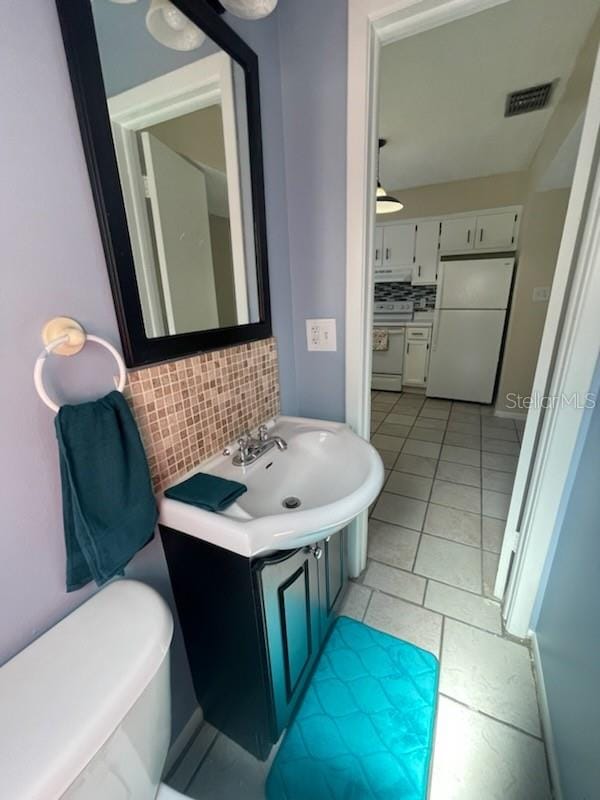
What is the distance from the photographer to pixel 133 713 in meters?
0.55

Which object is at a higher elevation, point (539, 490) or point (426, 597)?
point (539, 490)

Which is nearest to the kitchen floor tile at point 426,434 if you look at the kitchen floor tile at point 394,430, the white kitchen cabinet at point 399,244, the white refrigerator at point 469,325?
the kitchen floor tile at point 394,430

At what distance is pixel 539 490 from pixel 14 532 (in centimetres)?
146

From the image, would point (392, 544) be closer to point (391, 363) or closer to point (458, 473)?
point (458, 473)

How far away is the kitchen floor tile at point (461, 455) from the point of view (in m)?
2.62

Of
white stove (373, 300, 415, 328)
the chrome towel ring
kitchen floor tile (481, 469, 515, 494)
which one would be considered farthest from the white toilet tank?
white stove (373, 300, 415, 328)

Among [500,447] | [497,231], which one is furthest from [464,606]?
[497,231]

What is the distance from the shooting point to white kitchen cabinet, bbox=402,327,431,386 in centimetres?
400

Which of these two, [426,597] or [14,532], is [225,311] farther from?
[426,597]

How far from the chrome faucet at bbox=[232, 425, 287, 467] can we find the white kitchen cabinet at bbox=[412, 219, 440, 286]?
3746 mm

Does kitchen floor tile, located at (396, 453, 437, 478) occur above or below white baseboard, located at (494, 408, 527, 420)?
below

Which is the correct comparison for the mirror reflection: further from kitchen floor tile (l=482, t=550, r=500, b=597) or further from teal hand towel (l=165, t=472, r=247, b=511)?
kitchen floor tile (l=482, t=550, r=500, b=597)

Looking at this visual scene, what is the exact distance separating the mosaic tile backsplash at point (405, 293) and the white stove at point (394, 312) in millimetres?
57

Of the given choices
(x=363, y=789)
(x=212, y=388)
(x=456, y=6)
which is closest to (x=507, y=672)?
(x=363, y=789)
